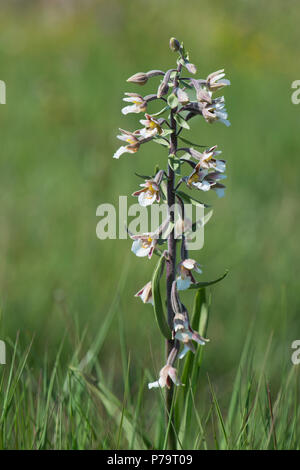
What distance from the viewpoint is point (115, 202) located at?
207 inches

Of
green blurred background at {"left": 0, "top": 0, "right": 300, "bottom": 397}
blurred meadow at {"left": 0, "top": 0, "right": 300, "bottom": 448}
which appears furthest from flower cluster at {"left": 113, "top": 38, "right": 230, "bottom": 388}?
green blurred background at {"left": 0, "top": 0, "right": 300, "bottom": 397}

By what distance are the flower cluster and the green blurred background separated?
1.96 feet

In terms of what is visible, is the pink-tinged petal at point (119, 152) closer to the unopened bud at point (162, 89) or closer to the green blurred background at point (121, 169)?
the unopened bud at point (162, 89)

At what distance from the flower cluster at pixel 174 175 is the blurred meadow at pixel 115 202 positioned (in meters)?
0.29

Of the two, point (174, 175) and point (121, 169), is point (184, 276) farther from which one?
point (121, 169)

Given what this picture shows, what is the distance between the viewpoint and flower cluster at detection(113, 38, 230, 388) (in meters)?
1.73

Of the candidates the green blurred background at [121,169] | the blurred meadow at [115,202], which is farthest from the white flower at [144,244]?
the green blurred background at [121,169]

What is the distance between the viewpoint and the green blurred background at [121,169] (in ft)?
13.3

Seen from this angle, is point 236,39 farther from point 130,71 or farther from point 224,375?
point 224,375

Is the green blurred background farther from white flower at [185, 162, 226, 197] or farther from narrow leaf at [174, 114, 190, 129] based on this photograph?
narrow leaf at [174, 114, 190, 129]

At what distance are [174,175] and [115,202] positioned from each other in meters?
3.51

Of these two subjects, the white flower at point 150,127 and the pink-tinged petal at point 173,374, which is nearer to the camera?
the white flower at point 150,127

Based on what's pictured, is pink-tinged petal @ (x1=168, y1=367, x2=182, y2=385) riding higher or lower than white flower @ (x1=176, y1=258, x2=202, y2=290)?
lower

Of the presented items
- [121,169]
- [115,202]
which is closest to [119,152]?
[115,202]
